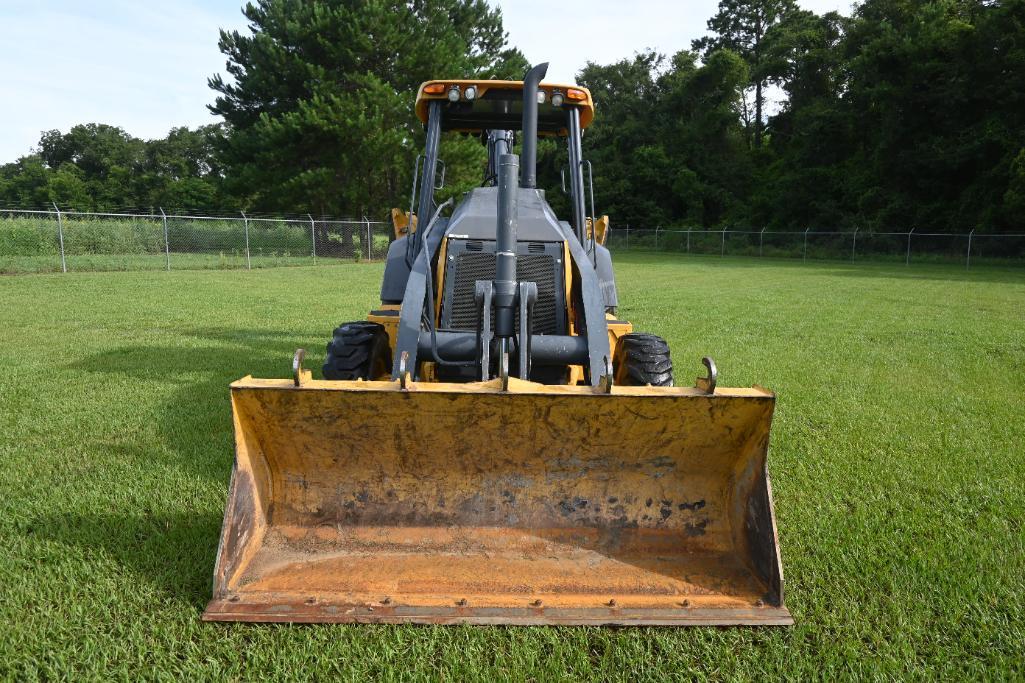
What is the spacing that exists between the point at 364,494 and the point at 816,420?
12.0 feet

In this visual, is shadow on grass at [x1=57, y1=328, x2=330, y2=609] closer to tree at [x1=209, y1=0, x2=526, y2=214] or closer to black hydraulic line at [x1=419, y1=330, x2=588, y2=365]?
black hydraulic line at [x1=419, y1=330, x2=588, y2=365]

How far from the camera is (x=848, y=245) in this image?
3281cm

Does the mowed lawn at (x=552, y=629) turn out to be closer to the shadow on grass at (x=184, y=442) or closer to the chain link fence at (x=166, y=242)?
the shadow on grass at (x=184, y=442)

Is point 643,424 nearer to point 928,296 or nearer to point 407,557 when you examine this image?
point 407,557

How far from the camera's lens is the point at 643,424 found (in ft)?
9.46

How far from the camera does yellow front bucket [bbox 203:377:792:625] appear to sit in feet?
8.39

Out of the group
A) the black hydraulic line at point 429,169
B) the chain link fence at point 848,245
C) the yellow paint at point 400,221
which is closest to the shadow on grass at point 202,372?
the yellow paint at point 400,221

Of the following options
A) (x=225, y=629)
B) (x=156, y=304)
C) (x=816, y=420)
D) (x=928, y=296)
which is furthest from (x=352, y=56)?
(x=225, y=629)

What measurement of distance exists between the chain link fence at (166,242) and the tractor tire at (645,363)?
17.8 meters

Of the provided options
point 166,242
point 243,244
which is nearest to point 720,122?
point 243,244

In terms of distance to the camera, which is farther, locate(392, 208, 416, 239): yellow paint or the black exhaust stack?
locate(392, 208, 416, 239): yellow paint

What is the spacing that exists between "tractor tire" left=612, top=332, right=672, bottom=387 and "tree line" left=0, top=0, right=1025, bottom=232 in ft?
84.1

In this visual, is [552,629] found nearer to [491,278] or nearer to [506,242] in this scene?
[506,242]

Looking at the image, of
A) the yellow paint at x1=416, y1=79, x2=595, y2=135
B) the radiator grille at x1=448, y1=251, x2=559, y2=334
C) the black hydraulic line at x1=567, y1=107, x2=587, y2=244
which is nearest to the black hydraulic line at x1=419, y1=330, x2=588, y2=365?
the radiator grille at x1=448, y1=251, x2=559, y2=334
